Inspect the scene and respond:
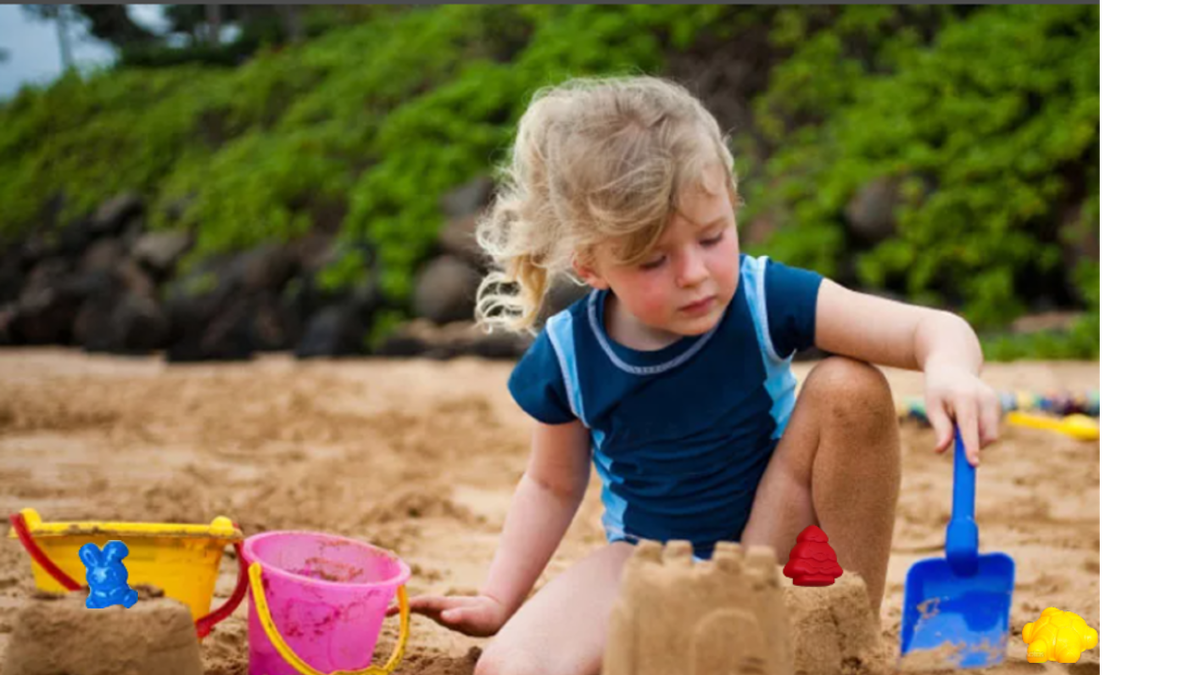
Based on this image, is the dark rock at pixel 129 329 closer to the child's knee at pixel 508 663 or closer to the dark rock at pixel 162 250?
the dark rock at pixel 162 250

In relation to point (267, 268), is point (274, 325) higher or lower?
lower

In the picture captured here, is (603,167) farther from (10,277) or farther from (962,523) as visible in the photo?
(10,277)

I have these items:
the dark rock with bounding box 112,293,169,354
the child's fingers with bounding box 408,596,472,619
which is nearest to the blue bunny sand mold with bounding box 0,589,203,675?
the child's fingers with bounding box 408,596,472,619

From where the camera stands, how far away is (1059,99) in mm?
7934

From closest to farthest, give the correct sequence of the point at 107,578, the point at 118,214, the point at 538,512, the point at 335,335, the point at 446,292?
1. the point at 107,578
2. the point at 538,512
3. the point at 335,335
4. the point at 446,292
5. the point at 118,214

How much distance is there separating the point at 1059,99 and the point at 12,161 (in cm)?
1521

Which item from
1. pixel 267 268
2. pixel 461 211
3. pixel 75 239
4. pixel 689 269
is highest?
pixel 461 211

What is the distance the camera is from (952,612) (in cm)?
201

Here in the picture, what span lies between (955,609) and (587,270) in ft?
2.93

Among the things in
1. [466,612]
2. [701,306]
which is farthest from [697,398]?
[466,612]

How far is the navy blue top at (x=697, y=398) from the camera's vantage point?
2336mm

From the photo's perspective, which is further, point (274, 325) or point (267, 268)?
point (267, 268)

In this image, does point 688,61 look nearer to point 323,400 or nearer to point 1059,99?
point 1059,99

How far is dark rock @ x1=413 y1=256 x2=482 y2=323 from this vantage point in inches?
375
